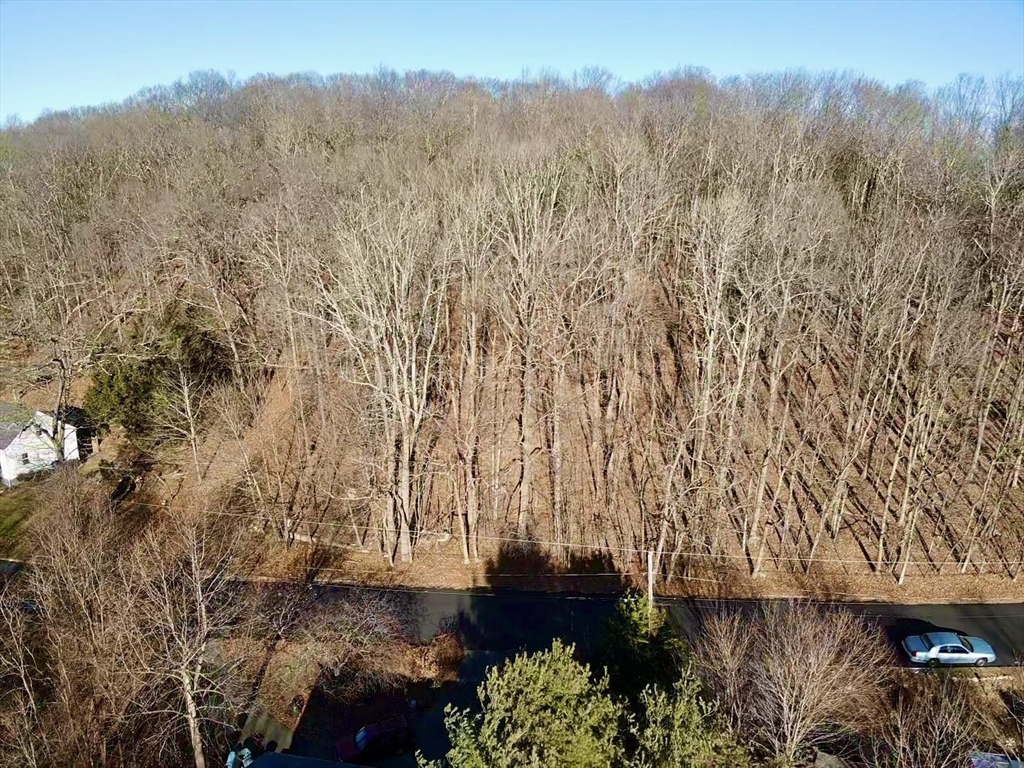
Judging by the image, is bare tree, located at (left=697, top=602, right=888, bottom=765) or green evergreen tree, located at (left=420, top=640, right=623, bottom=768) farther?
bare tree, located at (left=697, top=602, right=888, bottom=765)

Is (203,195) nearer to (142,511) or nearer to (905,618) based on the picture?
(142,511)

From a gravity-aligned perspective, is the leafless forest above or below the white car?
above

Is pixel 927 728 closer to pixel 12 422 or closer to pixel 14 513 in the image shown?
pixel 14 513

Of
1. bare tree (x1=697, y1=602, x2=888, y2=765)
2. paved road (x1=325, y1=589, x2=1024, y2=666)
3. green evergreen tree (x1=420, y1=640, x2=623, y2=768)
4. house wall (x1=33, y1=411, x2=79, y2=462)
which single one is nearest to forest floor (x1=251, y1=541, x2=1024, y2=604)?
paved road (x1=325, y1=589, x2=1024, y2=666)

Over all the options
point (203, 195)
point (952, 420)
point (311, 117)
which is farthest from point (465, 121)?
point (952, 420)

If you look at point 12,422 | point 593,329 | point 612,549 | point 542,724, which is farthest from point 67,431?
point 542,724

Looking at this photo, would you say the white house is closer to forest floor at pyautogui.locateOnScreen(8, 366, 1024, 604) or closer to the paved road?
forest floor at pyautogui.locateOnScreen(8, 366, 1024, 604)

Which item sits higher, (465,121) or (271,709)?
(465,121)
